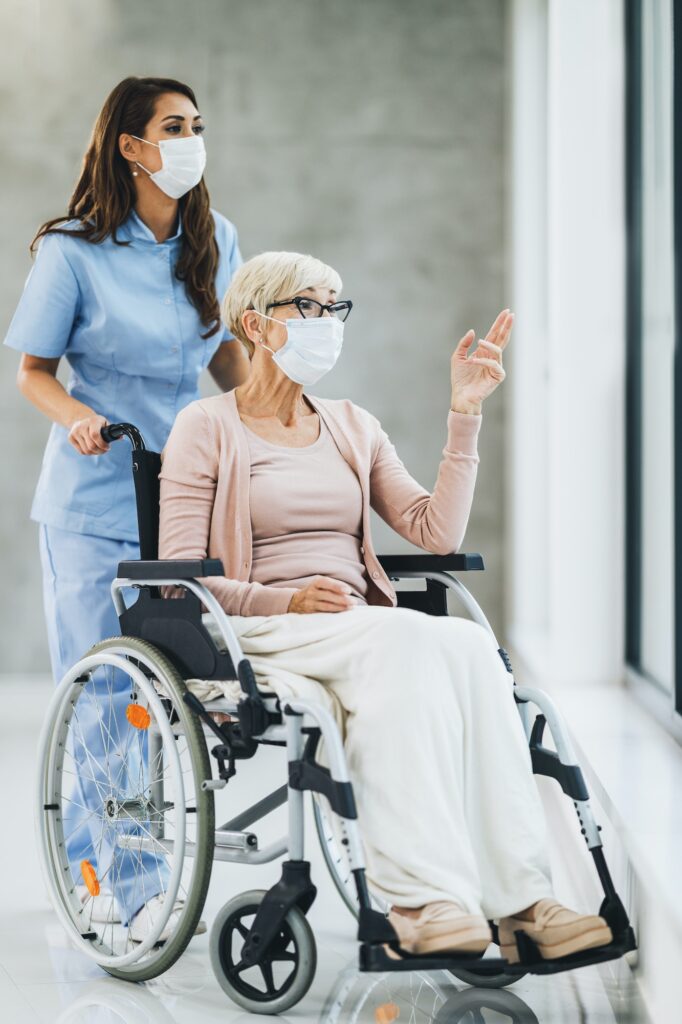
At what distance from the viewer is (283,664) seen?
1.89 metres

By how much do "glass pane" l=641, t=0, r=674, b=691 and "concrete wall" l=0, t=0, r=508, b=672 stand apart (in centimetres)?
159

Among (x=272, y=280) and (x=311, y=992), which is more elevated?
(x=272, y=280)

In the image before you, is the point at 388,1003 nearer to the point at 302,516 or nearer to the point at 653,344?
the point at 302,516

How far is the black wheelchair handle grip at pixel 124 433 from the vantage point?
211 centimetres

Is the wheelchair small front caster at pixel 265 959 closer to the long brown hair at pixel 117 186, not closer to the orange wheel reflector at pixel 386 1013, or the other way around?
the orange wheel reflector at pixel 386 1013

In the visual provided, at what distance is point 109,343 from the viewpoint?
243 centimetres

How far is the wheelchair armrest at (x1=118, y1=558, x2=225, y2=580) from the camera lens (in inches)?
73.4

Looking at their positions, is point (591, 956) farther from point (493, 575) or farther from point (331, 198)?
point (331, 198)

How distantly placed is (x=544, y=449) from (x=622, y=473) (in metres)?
1.10

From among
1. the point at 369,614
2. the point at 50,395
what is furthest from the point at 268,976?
the point at 50,395

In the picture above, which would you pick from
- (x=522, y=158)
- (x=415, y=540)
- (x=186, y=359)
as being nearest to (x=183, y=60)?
(x=522, y=158)

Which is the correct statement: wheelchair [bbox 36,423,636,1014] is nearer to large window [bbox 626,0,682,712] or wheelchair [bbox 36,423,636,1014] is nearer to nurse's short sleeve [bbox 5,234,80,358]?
nurse's short sleeve [bbox 5,234,80,358]

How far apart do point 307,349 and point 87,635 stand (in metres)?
0.69

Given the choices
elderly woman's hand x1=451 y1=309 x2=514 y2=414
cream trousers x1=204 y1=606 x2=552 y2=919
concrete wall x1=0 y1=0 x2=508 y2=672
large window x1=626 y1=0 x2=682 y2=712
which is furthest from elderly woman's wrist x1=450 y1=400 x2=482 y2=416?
concrete wall x1=0 y1=0 x2=508 y2=672
